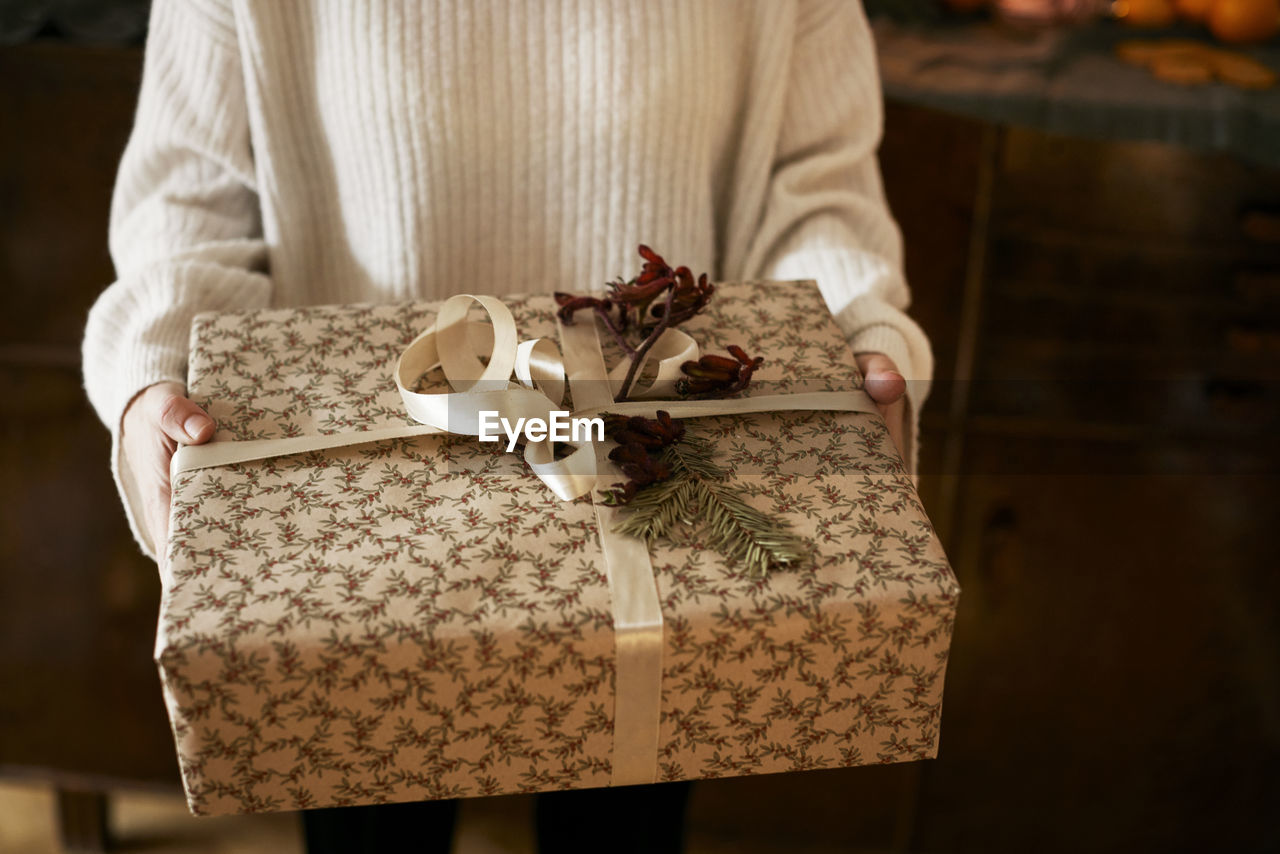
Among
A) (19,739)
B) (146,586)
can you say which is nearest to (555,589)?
(146,586)

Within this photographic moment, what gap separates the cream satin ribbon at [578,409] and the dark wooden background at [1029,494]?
0.69m

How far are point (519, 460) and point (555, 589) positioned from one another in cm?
10

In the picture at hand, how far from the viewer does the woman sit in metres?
0.75

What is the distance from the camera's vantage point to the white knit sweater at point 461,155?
756 millimetres

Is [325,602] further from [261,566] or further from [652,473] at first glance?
[652,473]

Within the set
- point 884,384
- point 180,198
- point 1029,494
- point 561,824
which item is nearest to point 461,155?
point 180,198

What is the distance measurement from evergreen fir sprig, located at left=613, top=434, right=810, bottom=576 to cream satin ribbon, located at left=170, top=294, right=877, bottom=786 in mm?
16

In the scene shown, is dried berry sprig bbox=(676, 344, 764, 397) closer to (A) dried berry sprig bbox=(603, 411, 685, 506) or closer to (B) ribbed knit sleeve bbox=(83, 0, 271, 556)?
(A) dried berry sprig bbox=(603, 411, 685, 506)

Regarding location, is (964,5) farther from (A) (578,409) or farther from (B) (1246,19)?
(A) (578,409)

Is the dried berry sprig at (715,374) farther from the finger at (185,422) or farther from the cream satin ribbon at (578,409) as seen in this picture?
the finger at (185,422)

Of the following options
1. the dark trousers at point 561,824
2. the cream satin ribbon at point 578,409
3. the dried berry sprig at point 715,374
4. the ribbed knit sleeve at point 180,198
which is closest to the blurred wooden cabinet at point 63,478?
the ribbed knit sleeve at point 180,198

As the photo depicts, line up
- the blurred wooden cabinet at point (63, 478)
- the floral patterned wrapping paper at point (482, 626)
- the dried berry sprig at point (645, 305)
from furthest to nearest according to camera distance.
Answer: the blurred wooden cabinet at point (63, 478) → the dried berry sprig at point (645, 305) → the floral patterned wrapping paper at point (482, 626)

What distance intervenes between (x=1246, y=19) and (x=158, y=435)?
3.98 feet

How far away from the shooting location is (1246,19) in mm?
1190
